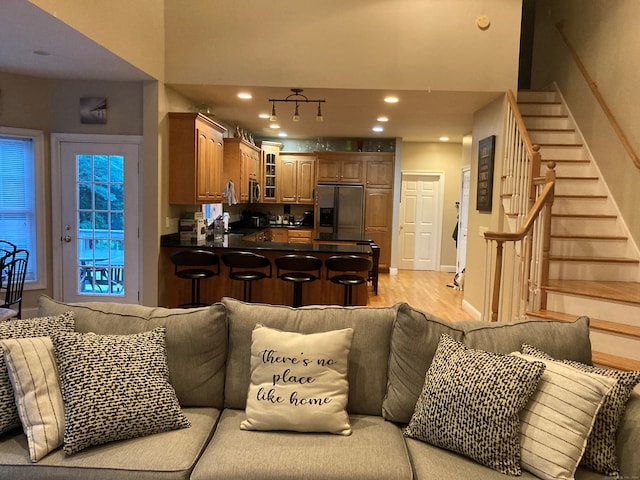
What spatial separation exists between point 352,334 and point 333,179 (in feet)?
22.6

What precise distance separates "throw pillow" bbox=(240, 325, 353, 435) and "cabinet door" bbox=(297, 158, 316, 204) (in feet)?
23.2

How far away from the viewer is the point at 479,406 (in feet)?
5.28

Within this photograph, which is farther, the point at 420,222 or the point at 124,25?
the point at 420,222

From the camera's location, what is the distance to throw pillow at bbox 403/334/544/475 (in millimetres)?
1578

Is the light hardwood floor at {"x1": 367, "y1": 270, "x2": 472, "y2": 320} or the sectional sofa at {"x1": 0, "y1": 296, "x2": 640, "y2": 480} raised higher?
the sectional sofa at {"x1": 0, "y1": 296, "x2": 640, "y2": 480}

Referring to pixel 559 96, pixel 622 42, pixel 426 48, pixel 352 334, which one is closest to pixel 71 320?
pixel 352 334

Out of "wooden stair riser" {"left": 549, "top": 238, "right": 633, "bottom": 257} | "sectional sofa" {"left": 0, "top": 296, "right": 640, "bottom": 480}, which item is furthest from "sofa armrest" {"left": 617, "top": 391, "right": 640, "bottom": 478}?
"wooden stair riser" {"left": 549, "top": 238, "right": 633, "bottom": 257}

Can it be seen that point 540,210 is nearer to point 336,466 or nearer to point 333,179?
point 336,466

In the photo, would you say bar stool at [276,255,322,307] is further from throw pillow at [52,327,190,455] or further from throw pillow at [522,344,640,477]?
throw pillow at [522,344,640,477]

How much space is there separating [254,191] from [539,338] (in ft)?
22.3

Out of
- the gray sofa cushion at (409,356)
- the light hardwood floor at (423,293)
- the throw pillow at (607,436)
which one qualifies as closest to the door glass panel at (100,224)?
the light hardwood floor at (423,293)

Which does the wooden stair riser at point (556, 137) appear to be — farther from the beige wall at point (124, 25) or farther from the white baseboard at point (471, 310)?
the beige wall at point (124, 25)

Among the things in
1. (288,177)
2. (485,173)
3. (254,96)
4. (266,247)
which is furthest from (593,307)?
(288,177)

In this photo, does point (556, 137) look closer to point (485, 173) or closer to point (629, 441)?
point (485, 173)
